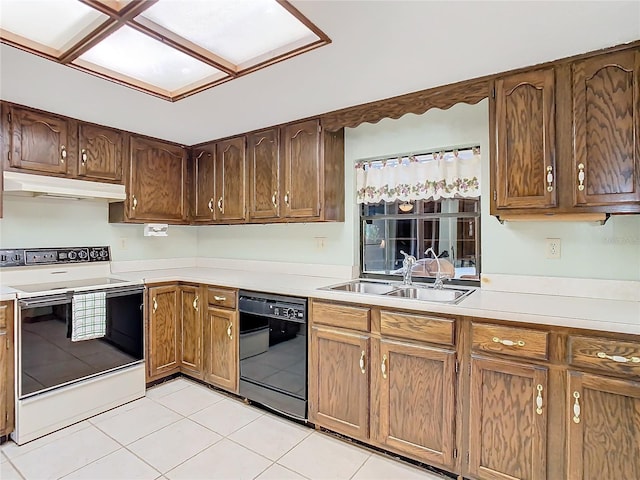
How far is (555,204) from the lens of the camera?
1818mm

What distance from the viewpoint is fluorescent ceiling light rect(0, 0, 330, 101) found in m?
1.45

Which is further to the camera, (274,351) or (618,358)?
(274,351)

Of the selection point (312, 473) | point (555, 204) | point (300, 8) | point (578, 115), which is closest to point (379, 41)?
point (300, 8)

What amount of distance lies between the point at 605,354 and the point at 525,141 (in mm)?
1078

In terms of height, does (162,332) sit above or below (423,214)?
below

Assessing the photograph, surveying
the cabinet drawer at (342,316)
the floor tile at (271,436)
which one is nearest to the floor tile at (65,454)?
the floor tile at (271,436)

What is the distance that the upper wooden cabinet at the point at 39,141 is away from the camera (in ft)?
8.00

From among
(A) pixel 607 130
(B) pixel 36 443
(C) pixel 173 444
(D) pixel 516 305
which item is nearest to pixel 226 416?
(C) pixel 173 444

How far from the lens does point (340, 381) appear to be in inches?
87.1

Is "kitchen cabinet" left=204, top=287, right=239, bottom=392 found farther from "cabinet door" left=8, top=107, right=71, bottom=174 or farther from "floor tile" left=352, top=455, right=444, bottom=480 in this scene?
"cabinet door" left=8, top=107, right=71, bottom=174

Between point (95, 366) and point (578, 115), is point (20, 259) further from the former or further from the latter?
point (578, 115)

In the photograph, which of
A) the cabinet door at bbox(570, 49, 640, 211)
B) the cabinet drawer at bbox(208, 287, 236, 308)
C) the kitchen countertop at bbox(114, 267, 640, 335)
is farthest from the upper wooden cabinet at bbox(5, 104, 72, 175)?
the cabinet door at bbox(570, 49, 640, 211)

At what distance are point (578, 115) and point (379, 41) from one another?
1047mm

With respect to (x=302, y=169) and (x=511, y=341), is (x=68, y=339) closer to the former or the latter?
(x=302, y=169)
